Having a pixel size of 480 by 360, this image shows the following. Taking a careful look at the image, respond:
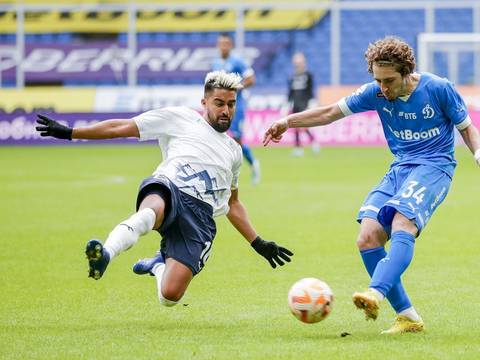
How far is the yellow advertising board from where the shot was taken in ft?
113

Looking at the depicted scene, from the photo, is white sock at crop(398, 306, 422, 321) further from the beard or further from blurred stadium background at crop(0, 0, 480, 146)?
blurred stadium background at crop(0, 0, 480, 146)

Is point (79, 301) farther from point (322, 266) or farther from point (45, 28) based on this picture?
point (45, 28)

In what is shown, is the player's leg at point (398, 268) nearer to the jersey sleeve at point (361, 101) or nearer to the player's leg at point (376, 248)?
the player's leg at point (376, 248)

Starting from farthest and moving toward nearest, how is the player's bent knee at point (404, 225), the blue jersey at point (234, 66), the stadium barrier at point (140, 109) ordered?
the stadium barrier at point (140, 109), the blue jersey at point (234, 66), the player's bent knee at point (404, 225)

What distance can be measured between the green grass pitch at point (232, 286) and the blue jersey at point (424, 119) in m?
1.16

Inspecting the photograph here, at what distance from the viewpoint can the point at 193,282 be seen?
942 cm

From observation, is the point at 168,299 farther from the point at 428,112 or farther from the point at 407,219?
the point at 428,112

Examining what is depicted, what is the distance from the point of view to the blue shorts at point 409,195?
688 cm

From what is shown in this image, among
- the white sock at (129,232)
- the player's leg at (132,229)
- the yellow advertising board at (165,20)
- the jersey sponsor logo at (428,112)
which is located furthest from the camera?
the yellow advertising board at (165,20)

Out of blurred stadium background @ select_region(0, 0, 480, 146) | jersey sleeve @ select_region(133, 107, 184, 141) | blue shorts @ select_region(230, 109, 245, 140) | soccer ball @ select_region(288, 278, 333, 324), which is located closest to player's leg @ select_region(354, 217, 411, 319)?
soccer ball @ select_region(288, 278, 333, 324)

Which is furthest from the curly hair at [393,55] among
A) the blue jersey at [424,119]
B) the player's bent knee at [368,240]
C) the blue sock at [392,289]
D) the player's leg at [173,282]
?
the player's leg at [173,282]

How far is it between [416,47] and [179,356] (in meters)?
26.1

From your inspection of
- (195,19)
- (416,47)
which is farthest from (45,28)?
(416,47)

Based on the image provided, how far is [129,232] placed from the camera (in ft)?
22.4
